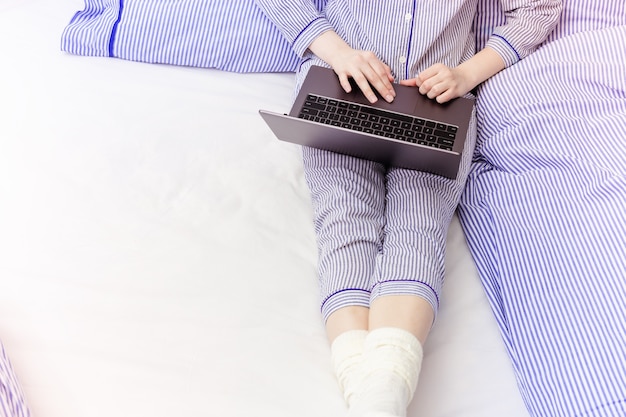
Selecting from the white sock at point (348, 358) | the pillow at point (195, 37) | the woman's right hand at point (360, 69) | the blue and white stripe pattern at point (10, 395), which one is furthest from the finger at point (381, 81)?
the blue and white stripe pattern at point (10, 395)

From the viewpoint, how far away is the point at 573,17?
1307 mm

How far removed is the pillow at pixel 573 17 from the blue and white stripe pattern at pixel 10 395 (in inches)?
40.5

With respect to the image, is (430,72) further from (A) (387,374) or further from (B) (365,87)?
(A) (387,374)

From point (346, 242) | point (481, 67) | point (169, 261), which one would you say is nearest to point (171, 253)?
point (169, 261)

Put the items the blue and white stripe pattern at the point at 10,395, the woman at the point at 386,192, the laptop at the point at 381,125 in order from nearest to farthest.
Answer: the blue and white stripe pattern at the point at 10,395 → the woman at the point at 386,192 → the laptop at the point at 381,125

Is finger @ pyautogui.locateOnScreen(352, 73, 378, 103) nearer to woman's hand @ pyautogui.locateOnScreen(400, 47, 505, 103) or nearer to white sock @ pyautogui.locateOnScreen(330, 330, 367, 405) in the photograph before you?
woman's hand @ pyautogui.locateOnScreen(400, 47, 505, 103)

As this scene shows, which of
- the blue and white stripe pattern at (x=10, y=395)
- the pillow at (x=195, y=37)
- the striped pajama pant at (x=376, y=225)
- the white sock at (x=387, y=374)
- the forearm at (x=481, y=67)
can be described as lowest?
the white sock at (x=387, y=374)

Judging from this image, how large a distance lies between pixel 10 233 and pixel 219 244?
33 cm

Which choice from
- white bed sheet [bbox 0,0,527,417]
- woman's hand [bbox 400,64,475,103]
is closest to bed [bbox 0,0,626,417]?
white bed sheet [bbox 0,0,527,417]

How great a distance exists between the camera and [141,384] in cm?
87

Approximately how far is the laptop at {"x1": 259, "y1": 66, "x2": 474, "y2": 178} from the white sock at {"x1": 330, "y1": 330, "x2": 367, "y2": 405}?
0.30 metres

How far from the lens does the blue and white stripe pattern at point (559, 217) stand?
0.86m

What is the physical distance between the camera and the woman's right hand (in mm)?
1123

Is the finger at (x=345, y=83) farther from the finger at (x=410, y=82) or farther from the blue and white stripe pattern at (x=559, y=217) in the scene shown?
the blue and white stripe pattern at (x=559, y=217)
